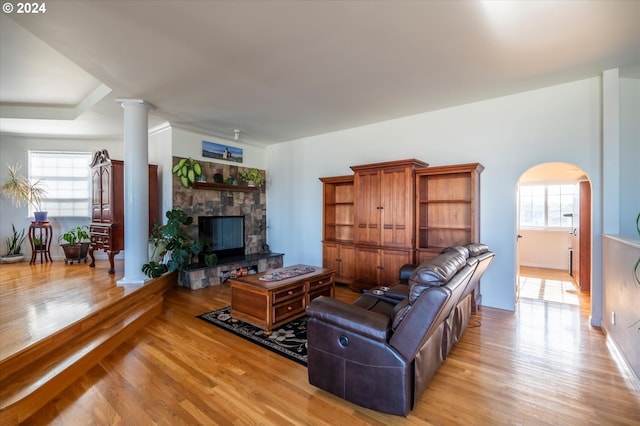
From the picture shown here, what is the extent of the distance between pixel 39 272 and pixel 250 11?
5676mm

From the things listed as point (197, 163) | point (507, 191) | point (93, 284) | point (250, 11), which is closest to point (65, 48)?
point (250, 11)

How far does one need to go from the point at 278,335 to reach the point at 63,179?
261 inches

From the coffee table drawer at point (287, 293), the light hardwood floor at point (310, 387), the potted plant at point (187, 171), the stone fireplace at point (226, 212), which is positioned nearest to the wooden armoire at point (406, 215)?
the light hardwood floor at point (310, 387)

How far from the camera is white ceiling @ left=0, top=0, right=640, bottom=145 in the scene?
7.22 feet

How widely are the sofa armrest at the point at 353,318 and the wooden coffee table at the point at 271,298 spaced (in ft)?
3.88

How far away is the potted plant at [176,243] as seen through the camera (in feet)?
15.1

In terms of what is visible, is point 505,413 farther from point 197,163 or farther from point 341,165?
point 197,163

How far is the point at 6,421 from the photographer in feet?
5.86

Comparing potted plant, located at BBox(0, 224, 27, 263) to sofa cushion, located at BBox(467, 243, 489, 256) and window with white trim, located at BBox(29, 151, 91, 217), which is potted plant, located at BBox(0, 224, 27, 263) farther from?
sofa cushion, located at BBox(467, 243, 489, 256)

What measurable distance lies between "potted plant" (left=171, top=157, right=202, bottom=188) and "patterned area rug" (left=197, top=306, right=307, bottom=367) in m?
2.50

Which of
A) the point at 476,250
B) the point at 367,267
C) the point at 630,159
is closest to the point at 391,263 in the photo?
the point at 367,267

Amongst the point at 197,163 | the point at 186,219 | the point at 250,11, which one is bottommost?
the point at 186,219

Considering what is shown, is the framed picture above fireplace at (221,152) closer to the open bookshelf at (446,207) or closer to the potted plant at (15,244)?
the open bookshelf at (446,207)

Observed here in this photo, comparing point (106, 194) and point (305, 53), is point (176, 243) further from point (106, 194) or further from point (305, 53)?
point (305, 53)
